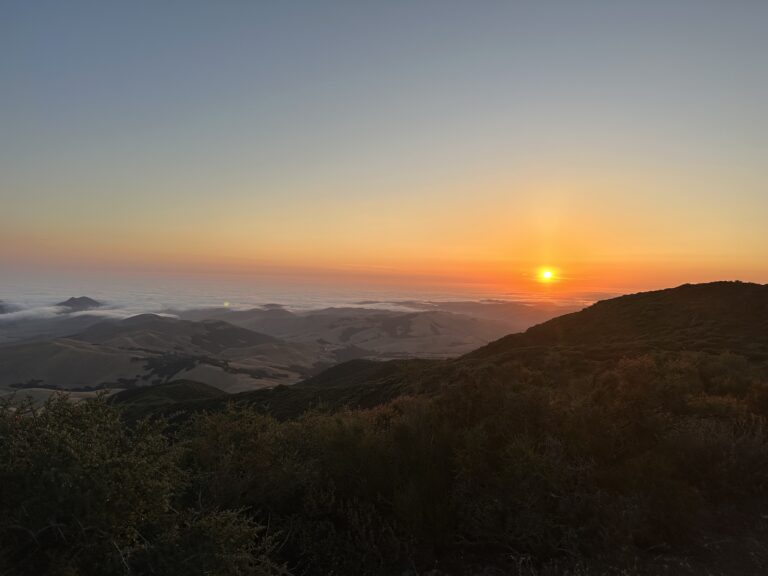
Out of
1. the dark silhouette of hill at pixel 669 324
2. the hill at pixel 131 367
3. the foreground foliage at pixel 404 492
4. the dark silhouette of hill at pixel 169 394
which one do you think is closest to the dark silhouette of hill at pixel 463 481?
the foreground foliage at pixel 404 492

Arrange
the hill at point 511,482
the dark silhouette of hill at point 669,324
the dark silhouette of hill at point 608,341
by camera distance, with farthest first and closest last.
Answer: the dark silhouette of hill at point 669,324 → the dark silhouette of hill at point 608,341 → the hill at point 511,482

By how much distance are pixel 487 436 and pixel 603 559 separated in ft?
6.24

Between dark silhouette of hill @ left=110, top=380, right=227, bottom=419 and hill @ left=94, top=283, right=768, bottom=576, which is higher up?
hill @ left=94, top=283, right=768, bottom=576

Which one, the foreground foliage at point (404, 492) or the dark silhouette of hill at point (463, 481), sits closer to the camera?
the foreground foliage at point (404, 492)

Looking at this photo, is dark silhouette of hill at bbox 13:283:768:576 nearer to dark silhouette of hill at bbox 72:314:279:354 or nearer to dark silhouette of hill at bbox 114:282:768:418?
dark silhouette of hill at bbox 114:282:768:418

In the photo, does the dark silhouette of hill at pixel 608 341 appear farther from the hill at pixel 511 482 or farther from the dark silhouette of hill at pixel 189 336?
the dark silhouette of hill at pixel 189 336

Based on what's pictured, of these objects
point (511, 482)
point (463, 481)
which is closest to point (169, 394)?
point (463, 481)

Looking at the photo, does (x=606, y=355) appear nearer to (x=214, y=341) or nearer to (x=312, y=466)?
(x=312, y=466)

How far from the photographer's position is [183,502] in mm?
4984

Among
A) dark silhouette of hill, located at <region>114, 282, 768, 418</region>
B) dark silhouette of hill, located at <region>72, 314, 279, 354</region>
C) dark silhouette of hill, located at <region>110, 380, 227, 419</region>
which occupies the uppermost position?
dark silhouette of hill, located at <region>114, 282, 768, 418</region>

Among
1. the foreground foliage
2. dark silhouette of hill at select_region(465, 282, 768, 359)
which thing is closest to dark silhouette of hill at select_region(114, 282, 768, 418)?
dark silhouette of hill at select_region(465, 282, 768, 359)

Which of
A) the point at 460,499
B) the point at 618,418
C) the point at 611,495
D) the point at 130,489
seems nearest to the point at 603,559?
the point at 611,495

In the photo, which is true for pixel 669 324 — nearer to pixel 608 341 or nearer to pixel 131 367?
pixel 608 341

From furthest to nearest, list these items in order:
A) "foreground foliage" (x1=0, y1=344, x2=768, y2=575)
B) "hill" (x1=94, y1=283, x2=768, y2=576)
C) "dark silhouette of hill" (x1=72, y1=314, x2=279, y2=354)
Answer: "dark silhouette of hill" (x1=72, y1=314, x2=279, y2=354) < "hill" (x1=94, y1=283, x2=768, y2=576) < "foreground foliage" (x1=0, y1=344, x2=768, y2=575)
